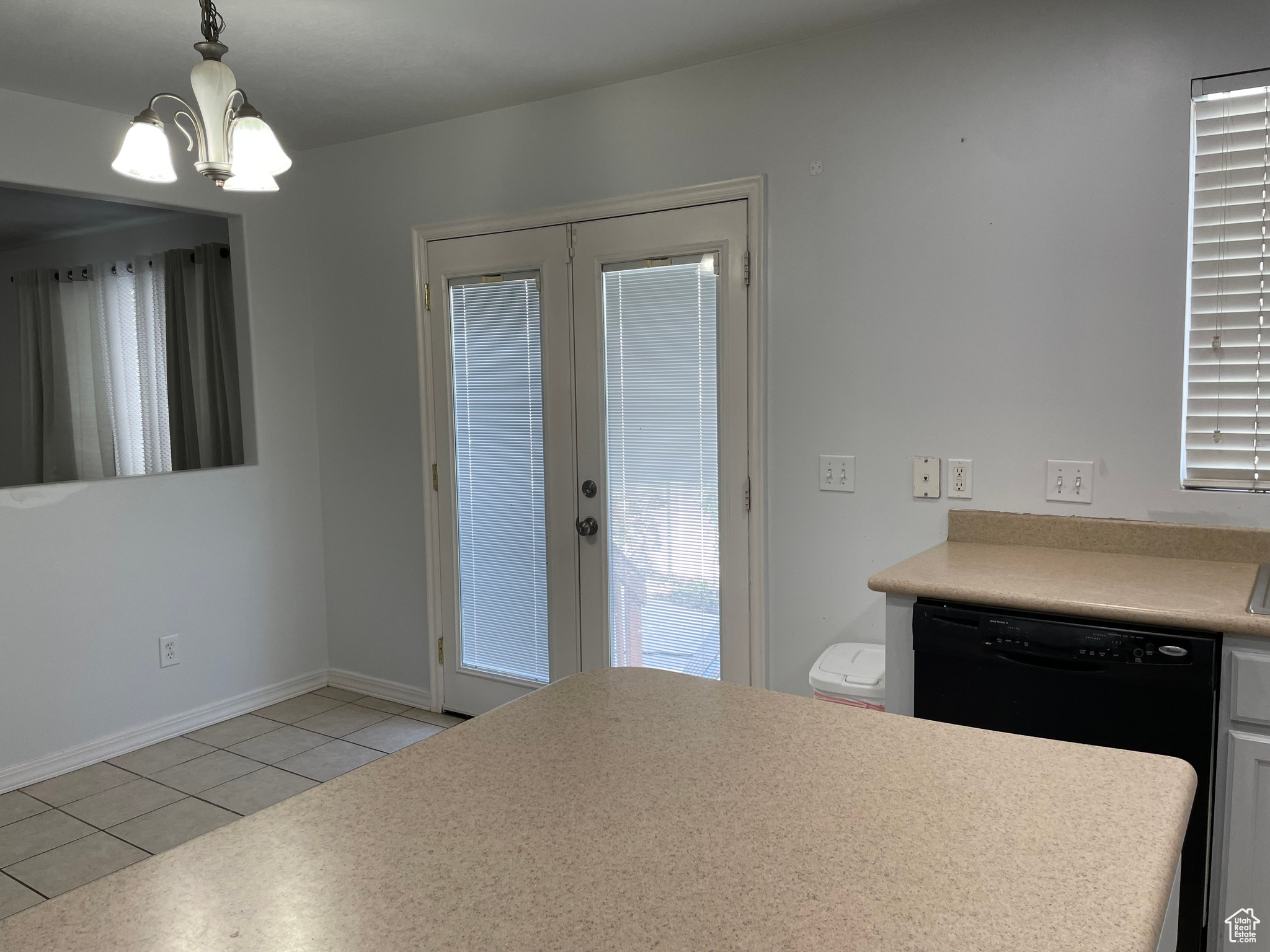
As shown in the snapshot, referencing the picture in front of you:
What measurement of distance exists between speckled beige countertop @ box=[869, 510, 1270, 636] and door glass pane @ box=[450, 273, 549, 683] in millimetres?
1651

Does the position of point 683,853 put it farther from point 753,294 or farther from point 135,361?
point 135,361

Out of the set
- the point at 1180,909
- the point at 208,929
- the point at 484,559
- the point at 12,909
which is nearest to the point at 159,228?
the point at 484,559

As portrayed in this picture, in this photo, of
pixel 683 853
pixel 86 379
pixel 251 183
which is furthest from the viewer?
pixel 86 379

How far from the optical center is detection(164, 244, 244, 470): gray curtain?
3.88 meters

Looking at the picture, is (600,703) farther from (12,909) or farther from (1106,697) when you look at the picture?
(12,909)

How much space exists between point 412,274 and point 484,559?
4.23 feet

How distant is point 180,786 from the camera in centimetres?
323

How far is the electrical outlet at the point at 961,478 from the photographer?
2627 mm

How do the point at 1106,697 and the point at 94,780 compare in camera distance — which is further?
the point at 94,780

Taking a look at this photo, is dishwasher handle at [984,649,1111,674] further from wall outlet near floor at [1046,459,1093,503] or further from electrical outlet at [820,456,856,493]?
electrical outlet at [820,456,856,493]

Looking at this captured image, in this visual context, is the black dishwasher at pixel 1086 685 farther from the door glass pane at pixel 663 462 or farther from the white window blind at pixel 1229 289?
the door glass pane at pixel 663 462

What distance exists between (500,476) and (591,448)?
50cm

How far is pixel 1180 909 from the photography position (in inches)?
74.1

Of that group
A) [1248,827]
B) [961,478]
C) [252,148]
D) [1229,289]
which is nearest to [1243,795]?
[1248,827]
